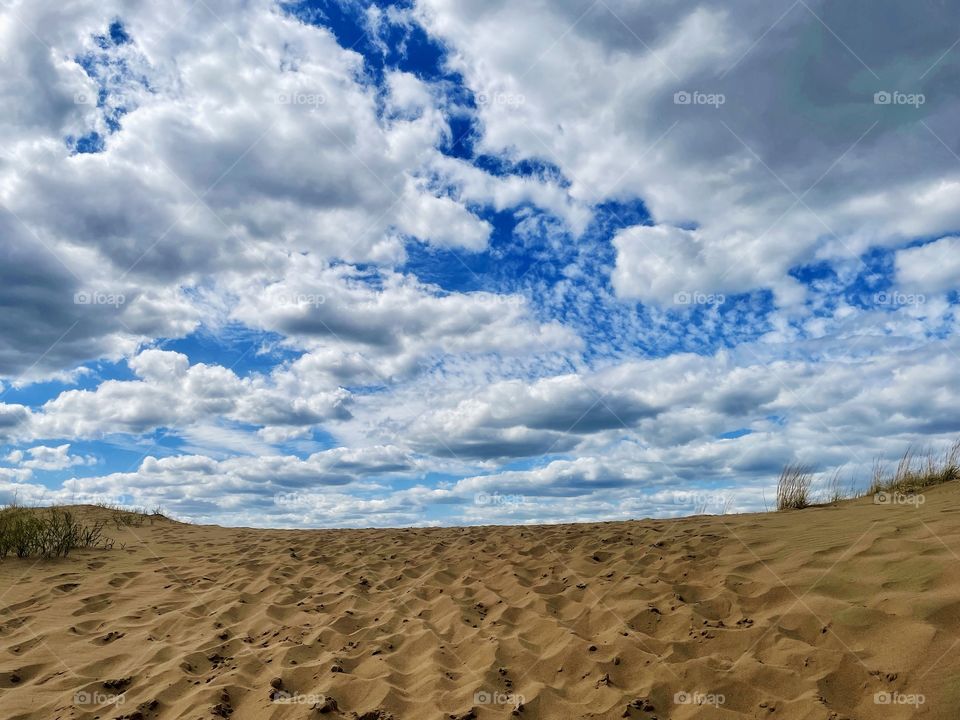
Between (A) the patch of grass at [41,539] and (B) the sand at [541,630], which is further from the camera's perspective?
(A) the patch of grass at [41,539]

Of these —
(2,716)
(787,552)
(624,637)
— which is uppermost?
(787,552)

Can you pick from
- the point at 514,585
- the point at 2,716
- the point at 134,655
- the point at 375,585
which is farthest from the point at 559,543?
the point at 2,716

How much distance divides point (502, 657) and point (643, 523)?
5945mm

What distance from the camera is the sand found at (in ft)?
15.8

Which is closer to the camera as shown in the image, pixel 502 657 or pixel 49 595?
pixel 502 657

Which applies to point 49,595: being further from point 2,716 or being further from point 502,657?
point 502,657

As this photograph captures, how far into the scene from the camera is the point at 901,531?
278 inches

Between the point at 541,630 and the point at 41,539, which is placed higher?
the point at 41,539

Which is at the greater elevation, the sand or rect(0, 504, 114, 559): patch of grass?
rect(0, 504, 114, 559): patch of grass

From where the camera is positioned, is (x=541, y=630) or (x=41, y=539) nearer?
(x=541, y=630)

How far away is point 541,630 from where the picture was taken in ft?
20.2

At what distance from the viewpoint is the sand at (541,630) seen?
4.81m

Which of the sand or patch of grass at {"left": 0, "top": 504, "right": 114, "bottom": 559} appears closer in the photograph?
the sand

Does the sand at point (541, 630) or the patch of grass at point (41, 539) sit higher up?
the patch of grass at point (41, 539)
